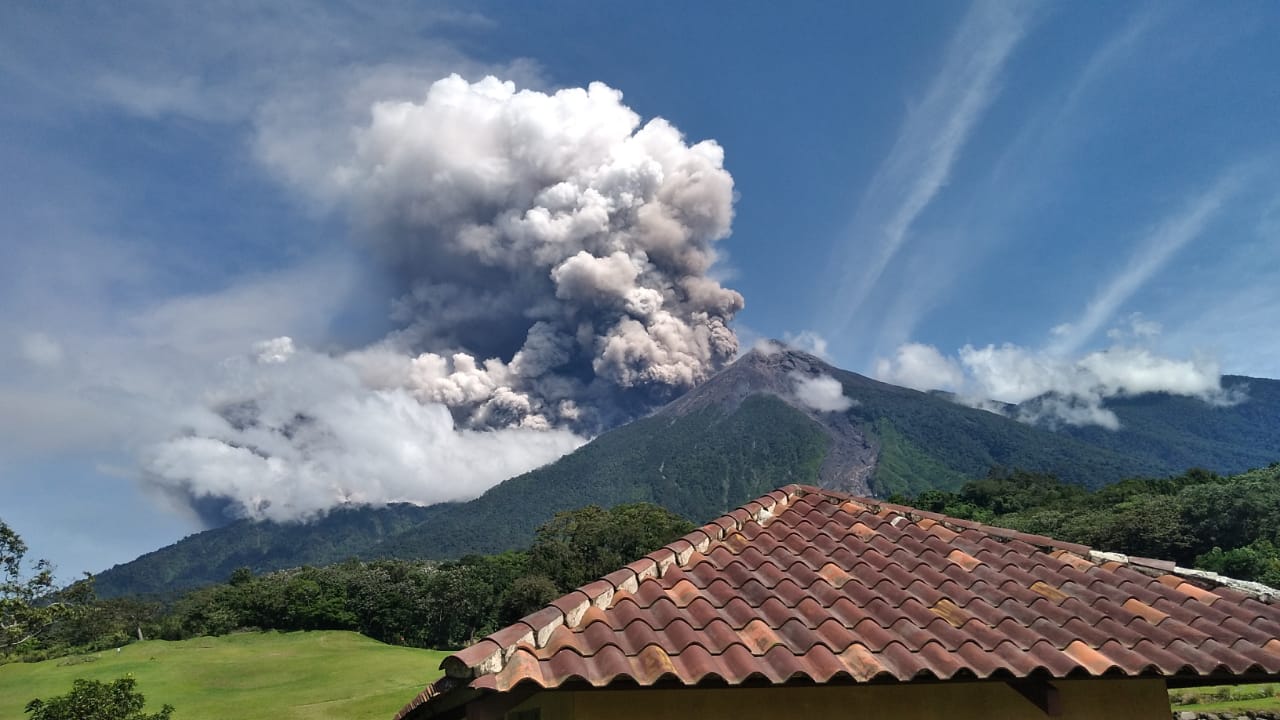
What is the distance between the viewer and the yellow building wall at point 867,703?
11.5 feet

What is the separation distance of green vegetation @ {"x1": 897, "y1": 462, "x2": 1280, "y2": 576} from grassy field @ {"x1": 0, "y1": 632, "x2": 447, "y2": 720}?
127ft

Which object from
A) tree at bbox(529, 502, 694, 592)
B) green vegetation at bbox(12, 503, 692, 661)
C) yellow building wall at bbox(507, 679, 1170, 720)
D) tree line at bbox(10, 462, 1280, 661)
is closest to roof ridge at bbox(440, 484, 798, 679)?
yellow building wall at bbox(507, 679, 1170, 720)

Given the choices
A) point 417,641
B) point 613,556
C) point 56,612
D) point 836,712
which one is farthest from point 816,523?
point 417,641

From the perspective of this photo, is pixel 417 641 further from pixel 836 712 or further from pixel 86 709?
pixel 836 712

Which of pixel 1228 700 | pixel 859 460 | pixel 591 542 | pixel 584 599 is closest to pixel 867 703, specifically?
pixel 584 599

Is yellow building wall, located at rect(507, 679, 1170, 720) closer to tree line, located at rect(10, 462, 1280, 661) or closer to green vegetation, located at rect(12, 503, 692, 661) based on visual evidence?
tree line, located at rect(10, 462, 1280, 661)

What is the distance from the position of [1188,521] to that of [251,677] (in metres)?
54.8

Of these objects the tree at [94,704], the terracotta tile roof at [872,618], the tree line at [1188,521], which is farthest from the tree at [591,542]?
the terracotta tile roof at [872,618]

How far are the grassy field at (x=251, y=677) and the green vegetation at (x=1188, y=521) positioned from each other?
38.8 m

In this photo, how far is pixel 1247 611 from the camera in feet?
13.7

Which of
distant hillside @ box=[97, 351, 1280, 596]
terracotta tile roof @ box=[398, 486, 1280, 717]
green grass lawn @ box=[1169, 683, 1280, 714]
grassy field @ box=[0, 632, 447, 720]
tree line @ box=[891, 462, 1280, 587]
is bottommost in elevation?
green grass lawn @ box=[1169, 683, 1280, 714]

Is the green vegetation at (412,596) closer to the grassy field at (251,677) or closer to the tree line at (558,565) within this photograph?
the tree line at (558,565)

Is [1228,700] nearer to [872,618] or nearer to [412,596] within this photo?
[872,618]

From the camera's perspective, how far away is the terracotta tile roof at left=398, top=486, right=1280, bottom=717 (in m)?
3.28
